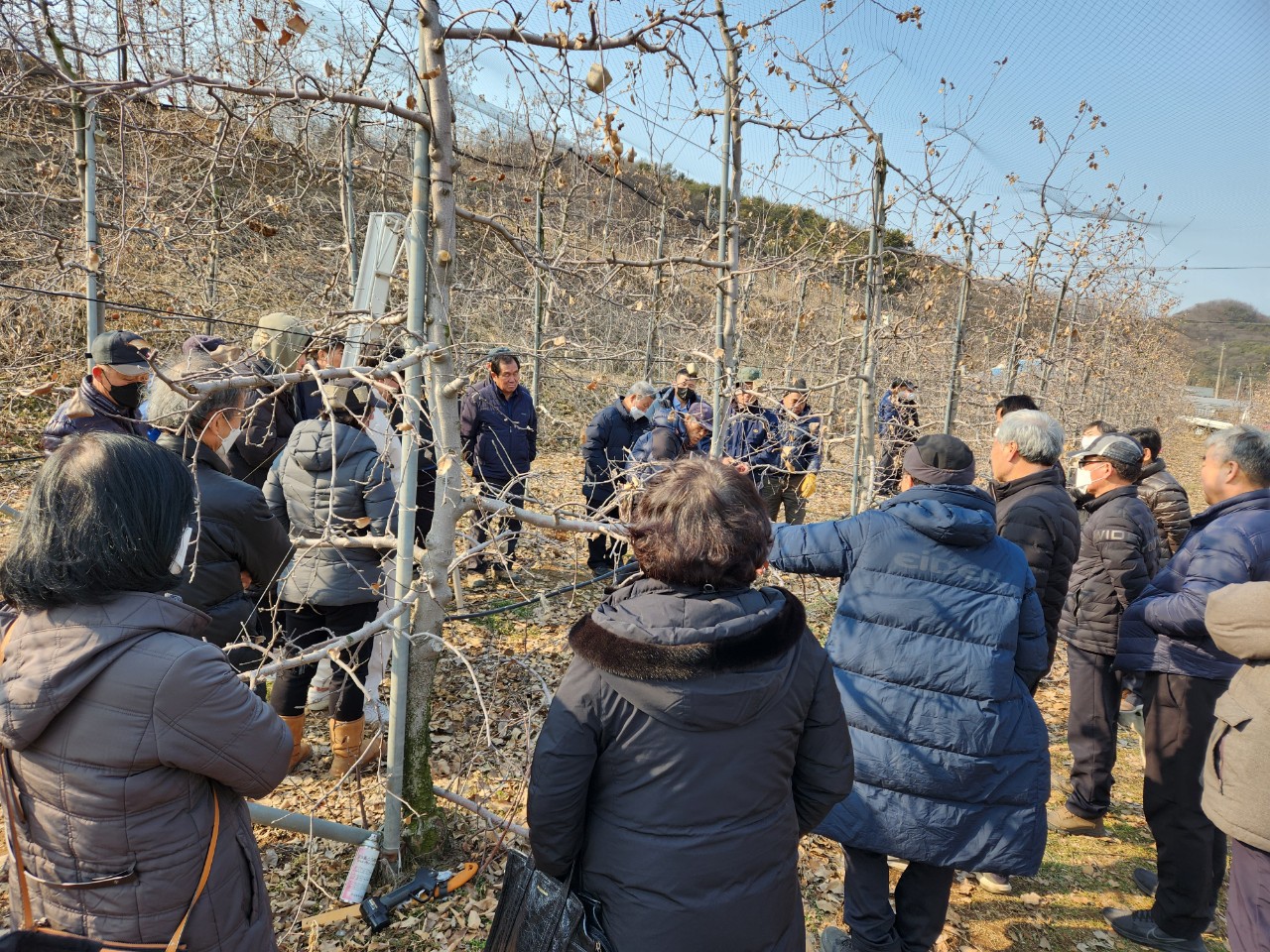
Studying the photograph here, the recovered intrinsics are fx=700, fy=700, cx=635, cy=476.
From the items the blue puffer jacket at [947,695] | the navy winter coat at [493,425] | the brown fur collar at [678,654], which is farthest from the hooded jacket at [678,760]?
the navy winter coat at [493,425]

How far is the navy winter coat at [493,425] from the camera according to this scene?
6.28m

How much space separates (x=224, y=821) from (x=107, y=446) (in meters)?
0.85

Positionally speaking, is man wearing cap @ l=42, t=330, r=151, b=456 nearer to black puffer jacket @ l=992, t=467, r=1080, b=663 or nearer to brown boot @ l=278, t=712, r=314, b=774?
brown boot @ l=278, t=712, r=314, b=774

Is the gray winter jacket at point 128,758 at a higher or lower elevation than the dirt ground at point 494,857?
higher

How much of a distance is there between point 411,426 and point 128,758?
43.5 inches

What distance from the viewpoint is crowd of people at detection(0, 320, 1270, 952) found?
136 centimetres

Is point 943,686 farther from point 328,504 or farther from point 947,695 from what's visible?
point 328,504

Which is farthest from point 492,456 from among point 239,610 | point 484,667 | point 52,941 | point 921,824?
point 52,941

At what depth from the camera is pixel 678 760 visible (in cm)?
150

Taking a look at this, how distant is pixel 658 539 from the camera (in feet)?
5.07

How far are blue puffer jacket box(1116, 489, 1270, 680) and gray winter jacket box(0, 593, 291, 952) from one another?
3144mm

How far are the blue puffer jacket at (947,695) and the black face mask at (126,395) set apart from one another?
3.30m

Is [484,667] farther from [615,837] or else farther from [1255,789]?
[1255,789]

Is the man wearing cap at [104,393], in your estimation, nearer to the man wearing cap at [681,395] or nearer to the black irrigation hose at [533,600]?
the black irrigation hose at [533,600]
